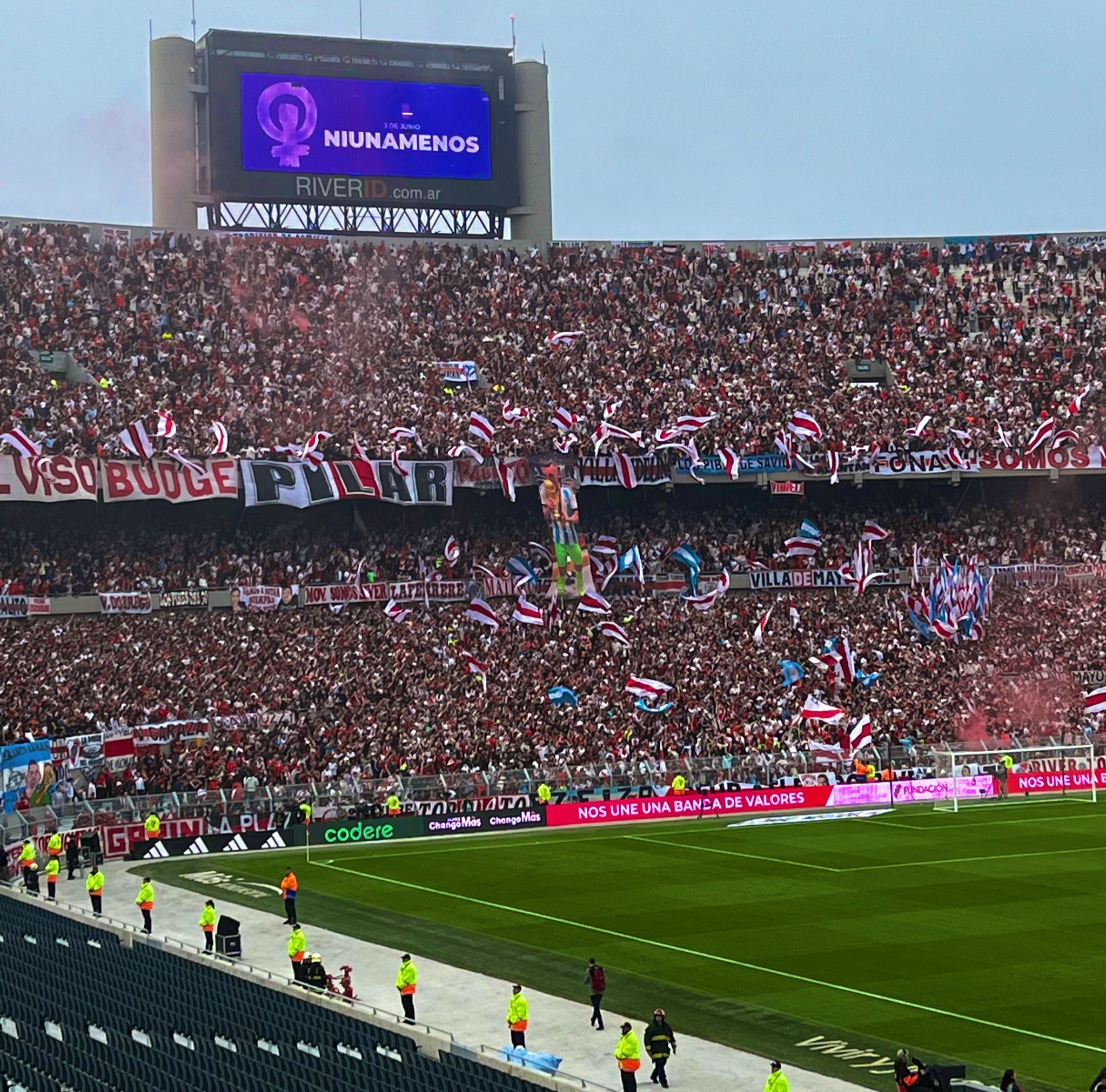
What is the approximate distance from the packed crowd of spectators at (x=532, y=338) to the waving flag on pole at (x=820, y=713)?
477 inches

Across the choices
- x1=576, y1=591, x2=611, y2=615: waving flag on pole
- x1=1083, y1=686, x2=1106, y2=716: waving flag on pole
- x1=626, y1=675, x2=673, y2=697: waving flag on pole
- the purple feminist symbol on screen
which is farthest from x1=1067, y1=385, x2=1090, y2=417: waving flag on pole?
the purple feminist symbol on screen

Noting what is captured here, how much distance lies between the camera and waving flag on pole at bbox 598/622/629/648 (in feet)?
202

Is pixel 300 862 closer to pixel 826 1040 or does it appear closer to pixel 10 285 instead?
pixel 826 1040

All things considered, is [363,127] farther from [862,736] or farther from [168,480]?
[862,736]

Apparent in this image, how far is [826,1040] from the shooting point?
27844 mm

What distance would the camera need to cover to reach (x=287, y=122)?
71.7 m

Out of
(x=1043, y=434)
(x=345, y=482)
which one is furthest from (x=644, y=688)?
(x=1043, y=434)

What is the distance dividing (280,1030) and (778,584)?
143 feet

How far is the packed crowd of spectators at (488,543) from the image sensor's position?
62.0 metres

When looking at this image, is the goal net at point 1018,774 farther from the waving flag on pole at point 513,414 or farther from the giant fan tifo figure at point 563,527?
the waving flag on pole at point 513,414

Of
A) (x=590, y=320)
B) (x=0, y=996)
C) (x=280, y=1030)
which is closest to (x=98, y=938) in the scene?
(x=0, y=996)

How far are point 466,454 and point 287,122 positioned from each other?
17275 mm

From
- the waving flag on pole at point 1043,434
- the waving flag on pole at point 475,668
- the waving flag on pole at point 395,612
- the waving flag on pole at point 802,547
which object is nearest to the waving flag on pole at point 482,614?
the waving flag on pole at point 475,668

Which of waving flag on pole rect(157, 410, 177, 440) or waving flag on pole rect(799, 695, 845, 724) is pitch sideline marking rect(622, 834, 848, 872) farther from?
waving flag on pole rect(157, 410, 177, 440)
